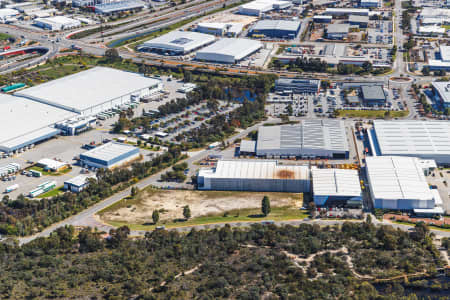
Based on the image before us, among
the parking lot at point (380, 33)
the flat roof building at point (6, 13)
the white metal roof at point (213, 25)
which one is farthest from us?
the flat roof building at point (6, 13)

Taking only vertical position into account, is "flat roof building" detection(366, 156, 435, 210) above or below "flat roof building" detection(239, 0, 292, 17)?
below

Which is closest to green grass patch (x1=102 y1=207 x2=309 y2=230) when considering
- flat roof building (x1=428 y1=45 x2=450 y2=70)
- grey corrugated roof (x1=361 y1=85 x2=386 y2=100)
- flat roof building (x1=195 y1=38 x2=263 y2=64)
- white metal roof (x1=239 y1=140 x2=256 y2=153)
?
white metal roof (x1=239 y1=140 x2=256 y2=153)

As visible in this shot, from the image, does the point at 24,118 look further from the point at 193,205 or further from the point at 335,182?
the point at 335,182

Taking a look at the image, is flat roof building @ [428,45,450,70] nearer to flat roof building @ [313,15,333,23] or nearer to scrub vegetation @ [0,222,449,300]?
flat roof building @ [313,15,333,23]

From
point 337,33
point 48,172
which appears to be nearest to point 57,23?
point 337,33

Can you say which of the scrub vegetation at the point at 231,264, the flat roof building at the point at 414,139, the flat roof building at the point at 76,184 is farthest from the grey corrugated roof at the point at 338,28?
the scrub vegetation at the point at 231,264

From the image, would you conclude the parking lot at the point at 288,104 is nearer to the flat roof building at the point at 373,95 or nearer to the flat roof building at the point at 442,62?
the flat roof building at the point at 373,95
